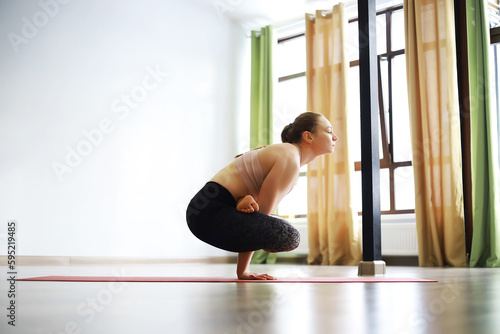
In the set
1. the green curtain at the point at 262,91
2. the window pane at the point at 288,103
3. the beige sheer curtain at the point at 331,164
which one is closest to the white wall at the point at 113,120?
the green curtain at the point at 262,91

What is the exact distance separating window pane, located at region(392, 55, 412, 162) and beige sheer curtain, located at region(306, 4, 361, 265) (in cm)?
51

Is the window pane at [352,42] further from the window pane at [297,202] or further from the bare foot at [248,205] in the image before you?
the bare foot at [248,205]

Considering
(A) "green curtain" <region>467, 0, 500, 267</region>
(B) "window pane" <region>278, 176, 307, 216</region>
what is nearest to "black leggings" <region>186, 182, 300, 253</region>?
(A) "green curtain" <region>467, 0, 500, 267</region>

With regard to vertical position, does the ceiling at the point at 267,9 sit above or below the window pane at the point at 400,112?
above

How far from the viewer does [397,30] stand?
19.0 feet

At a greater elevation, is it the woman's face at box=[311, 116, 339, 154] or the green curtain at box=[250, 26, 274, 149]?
the green curtain at box=[250, 26, 274, 149]

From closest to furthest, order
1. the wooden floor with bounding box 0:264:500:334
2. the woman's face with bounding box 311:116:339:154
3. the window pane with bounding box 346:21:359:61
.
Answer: the wooden floor with bounding box 0:264:500:334, the woman's face with bounding box 311:116:339:154, the window pane with bounding box 346:21:359:61

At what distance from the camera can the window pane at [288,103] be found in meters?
6.63

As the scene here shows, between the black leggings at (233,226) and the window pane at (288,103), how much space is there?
4601 millimetres

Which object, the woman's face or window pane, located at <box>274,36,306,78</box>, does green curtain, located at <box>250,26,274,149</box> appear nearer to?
window pane, located at <box>274,36,306,78</box>

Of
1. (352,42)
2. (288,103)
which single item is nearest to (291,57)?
(288,103)

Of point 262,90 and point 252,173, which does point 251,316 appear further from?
point 262,90

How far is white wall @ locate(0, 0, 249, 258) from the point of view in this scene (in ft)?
15.0

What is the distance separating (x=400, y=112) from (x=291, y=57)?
1.77 meters
